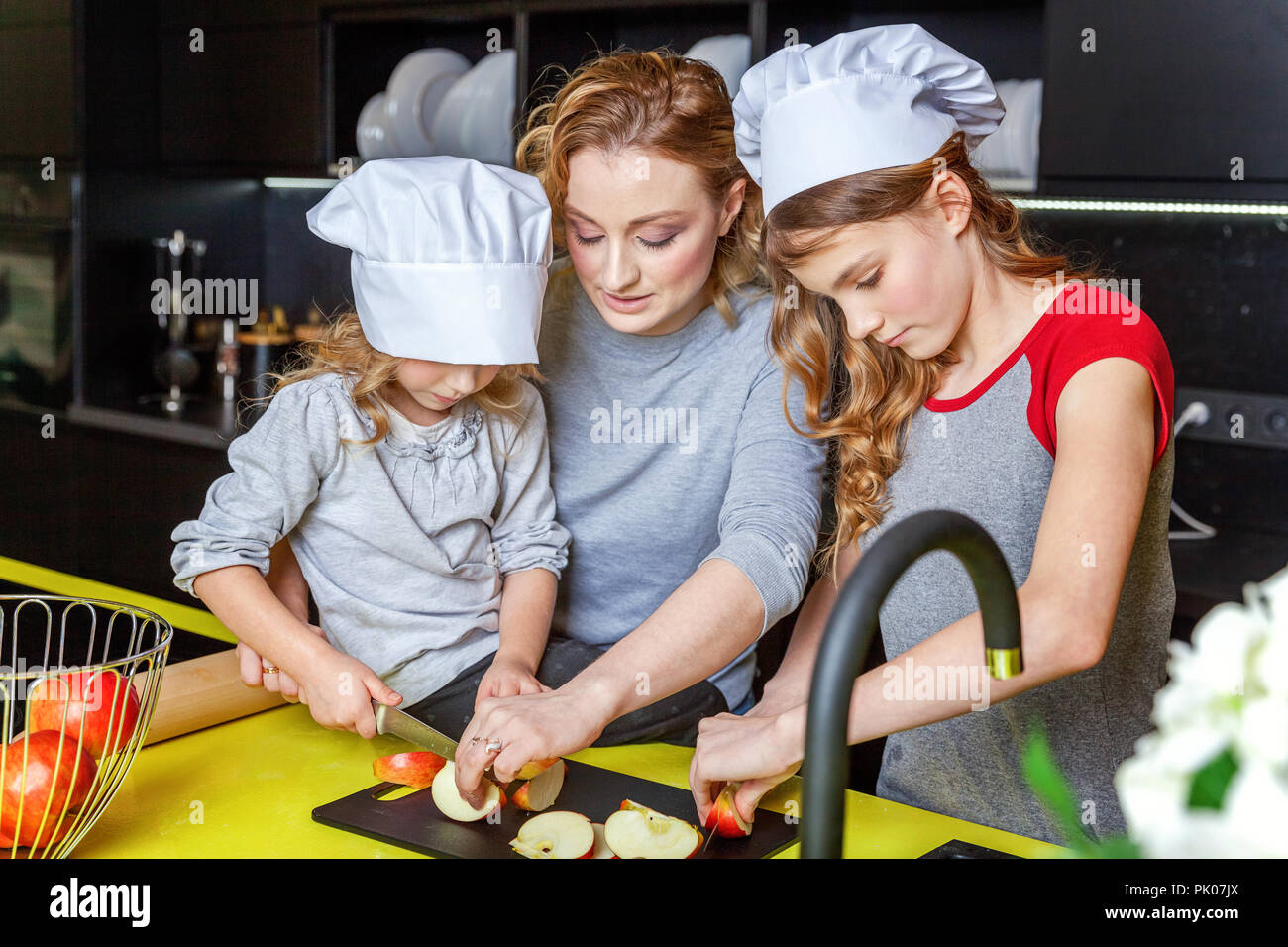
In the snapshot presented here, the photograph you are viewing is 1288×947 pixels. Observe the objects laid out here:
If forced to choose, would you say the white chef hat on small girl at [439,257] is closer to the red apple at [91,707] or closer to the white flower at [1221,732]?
the red apple at [91,707]

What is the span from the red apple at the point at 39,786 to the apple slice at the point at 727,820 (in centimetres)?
43

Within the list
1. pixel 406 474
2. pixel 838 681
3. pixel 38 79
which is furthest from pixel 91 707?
pixel 38 79

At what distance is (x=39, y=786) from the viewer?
0.79m

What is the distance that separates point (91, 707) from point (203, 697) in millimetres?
236

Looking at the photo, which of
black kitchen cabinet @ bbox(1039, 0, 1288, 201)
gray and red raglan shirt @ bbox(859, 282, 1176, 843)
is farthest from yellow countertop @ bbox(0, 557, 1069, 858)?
black kitchen cabinet @ bbox(1039, 0, 1288, 201)

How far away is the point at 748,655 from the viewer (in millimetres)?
1369

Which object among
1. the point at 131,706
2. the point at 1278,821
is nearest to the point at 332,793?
the point at 131,706

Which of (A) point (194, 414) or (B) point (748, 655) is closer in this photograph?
(B) point (748, 655)

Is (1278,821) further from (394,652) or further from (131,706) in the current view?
(394,652)

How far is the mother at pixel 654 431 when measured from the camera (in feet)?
3.39

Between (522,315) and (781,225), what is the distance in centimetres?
24

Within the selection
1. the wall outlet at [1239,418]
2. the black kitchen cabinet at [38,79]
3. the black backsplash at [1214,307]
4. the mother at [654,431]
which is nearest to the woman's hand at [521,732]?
the mother at [654,431]

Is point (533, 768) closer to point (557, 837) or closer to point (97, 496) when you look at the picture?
point (557, 837)

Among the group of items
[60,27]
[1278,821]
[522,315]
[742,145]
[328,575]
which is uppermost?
[60,27]
